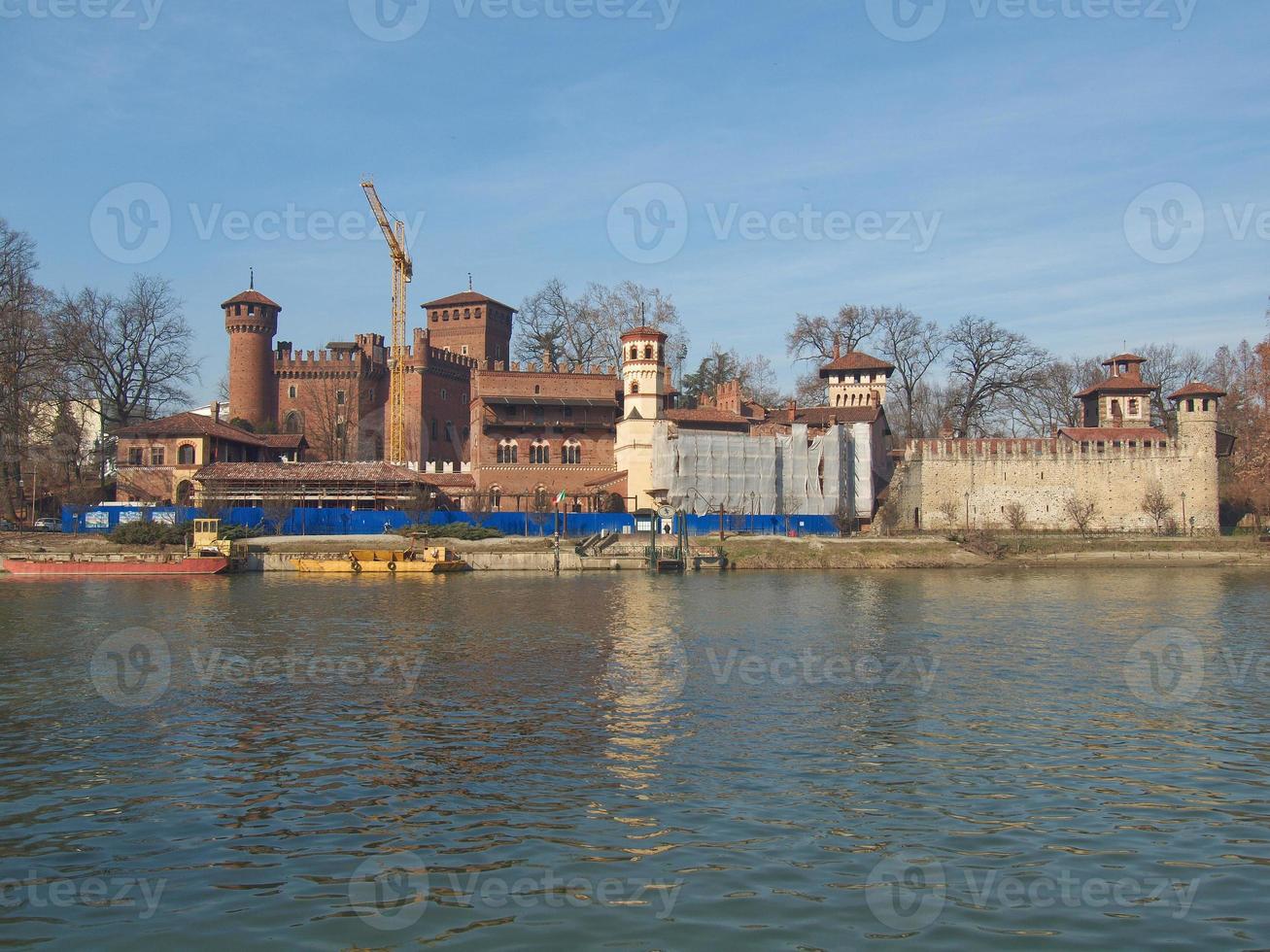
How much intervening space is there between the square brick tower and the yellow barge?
3708 cm

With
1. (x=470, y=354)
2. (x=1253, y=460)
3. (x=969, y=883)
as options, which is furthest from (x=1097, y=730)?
(x=470, y=354)

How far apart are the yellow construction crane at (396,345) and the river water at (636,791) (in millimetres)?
51395

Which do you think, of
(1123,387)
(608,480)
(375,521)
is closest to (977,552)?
(1123,387)

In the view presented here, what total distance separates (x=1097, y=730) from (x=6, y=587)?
3846cm

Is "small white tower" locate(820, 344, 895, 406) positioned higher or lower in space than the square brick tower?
lower

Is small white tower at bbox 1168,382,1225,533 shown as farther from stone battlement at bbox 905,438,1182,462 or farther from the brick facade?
the brick facade

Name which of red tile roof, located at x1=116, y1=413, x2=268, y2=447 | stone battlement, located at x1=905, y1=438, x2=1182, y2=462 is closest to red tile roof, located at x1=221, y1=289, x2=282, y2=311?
red tile roof, located at x1=116, y1=413, x2=268, y2=447

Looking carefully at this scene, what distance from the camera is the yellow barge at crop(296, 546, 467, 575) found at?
4656 centimetres

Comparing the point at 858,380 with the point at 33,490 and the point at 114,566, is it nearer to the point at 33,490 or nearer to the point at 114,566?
the point at 114,566

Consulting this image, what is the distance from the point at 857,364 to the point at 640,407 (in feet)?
56.8

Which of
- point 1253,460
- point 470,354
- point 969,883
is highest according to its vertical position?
point 470,354

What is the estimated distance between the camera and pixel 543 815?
1117cm

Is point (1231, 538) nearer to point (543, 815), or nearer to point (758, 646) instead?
point (758, 646)

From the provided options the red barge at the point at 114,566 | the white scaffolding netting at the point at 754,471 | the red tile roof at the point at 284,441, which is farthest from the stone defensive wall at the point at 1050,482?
the red tile roof at the point at 284,441
